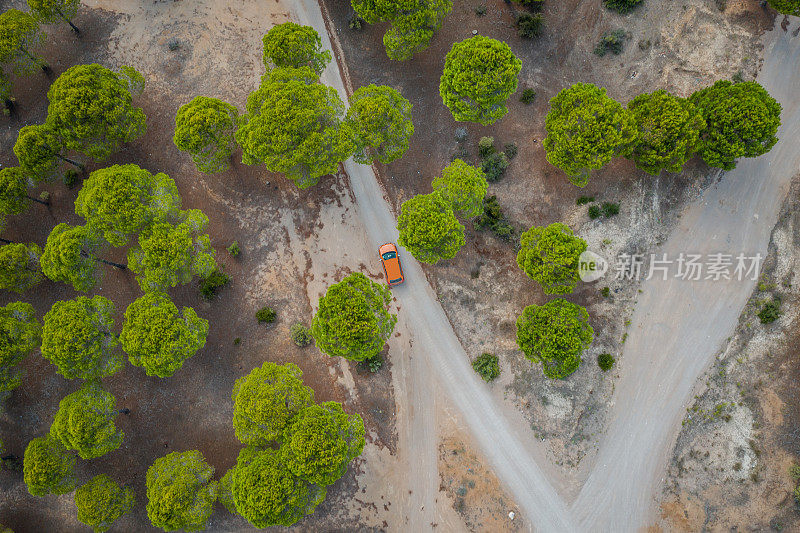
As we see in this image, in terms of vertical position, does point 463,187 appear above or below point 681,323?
above

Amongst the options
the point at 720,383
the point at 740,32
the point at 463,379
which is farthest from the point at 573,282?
the point at 740,32

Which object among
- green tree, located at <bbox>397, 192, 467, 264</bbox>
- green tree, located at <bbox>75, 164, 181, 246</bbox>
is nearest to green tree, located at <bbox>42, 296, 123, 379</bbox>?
green tree, located at <bbox>75, 164, 181, 246</bbox>

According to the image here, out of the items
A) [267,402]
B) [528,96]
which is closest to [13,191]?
[267,402]

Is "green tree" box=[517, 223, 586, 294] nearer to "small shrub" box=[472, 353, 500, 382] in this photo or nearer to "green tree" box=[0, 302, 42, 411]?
"small shrub" box=[472, 353, 500, 382]

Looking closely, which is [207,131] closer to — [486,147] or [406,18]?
[406,18]

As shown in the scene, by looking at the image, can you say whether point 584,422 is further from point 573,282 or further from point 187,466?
point 187,466
